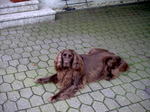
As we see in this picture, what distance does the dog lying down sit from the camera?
15.0 feet

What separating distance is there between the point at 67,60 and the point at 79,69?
0.38 metres

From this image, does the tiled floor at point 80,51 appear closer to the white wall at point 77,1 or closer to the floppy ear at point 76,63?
the white wall at point 77,1

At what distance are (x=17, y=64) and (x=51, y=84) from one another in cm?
114

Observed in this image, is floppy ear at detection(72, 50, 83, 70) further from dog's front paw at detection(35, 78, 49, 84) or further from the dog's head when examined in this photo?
dog's front paw at detection(35, 78, 49, 84)

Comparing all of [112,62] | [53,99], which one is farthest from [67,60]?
[112,62]

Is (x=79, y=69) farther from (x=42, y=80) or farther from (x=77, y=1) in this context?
(x=77, y=1)

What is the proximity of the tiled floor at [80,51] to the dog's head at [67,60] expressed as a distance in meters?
0.69

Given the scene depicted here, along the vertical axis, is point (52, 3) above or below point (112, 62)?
above

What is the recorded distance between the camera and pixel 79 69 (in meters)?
4.73

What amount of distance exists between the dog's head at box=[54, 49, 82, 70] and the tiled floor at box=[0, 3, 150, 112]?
2.25ft

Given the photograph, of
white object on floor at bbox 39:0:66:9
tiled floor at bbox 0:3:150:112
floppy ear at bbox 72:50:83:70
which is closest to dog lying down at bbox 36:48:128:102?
floppy ear at bbox 72:50:83:70

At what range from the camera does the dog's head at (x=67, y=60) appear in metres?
4.53

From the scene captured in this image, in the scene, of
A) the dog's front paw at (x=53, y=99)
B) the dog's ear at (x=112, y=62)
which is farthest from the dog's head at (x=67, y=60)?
the dog's ear at (x=112, y=62)

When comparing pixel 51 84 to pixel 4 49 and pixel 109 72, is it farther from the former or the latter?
pixel 4 49
